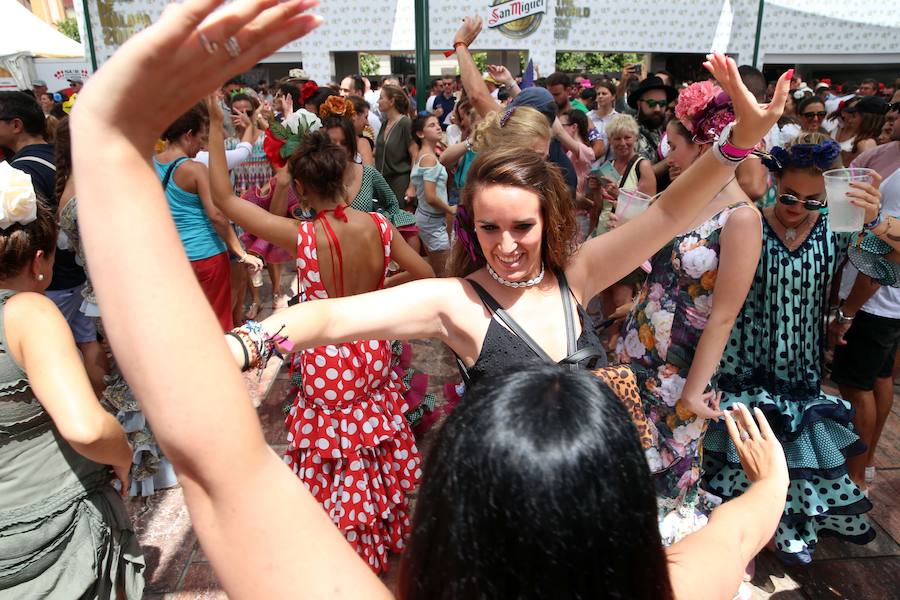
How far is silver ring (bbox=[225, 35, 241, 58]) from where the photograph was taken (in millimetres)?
629

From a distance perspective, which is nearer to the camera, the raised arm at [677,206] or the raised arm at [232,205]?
the raised arm at [677,206]

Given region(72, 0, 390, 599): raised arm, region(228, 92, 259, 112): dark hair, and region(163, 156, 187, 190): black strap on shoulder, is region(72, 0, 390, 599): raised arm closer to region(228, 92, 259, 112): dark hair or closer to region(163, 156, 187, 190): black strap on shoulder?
region(163, 156, 187, 190): black strap on shoulder

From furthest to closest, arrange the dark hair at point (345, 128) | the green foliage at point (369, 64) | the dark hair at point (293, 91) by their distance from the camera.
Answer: the green foliage at point (369, 64) → the dark hair at point (293, 91) → the dark hair at point (345, 128)

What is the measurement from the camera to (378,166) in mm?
6715

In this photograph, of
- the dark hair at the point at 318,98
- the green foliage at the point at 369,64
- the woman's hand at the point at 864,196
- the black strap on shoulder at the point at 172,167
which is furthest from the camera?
the green foliage at the point at 369,64

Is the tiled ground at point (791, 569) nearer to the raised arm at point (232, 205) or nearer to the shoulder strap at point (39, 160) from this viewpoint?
the raised arm at point (232, 205)

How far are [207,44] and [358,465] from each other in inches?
105

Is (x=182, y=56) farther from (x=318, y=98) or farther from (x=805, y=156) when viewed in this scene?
(x=318, y=98)

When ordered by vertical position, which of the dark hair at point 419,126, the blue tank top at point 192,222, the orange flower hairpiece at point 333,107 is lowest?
the blue tank top at point 192,222

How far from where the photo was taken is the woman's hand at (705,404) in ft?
8.42

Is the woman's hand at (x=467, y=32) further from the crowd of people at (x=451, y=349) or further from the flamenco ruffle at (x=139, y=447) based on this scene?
the flamenco ruffle at (x=139, y=447)

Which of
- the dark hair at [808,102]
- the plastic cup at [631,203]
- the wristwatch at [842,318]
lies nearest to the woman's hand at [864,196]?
the plastic cup at [631,203]

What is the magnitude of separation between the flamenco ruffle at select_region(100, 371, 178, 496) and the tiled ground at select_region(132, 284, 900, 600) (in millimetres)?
81

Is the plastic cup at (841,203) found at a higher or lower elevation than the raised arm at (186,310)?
lower
